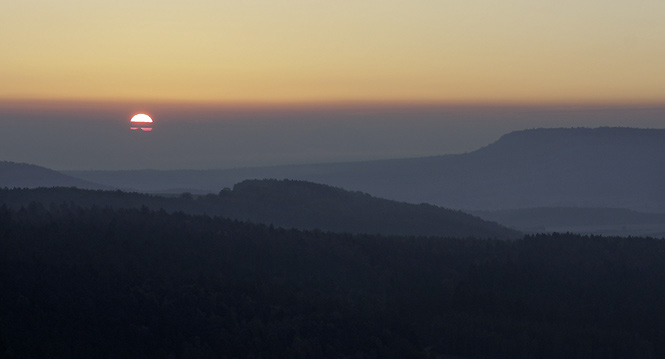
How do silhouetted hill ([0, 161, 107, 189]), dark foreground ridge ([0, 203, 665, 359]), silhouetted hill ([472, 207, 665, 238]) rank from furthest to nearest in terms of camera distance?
silhouetted hill ([472, 207, 665, 238]) → silhouetted hill ([0, 161, 107, 189]) → dark foreground ridge ([0, 203, 665, 359])

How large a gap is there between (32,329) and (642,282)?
44607 mm

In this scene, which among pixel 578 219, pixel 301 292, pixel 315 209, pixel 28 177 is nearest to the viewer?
pixel 301 292

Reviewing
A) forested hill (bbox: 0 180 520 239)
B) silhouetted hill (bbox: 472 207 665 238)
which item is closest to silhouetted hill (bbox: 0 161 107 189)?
forested hill (bbox: 0 180 520 239)

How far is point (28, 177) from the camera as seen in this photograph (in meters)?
163

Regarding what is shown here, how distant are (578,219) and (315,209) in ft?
318

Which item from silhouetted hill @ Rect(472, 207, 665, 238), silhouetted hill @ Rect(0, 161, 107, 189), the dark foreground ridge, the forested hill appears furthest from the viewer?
silhouetted hill @ Rect(472, 207, 665, 238)

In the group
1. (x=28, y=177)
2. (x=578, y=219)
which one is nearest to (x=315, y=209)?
(x=28, y=177)

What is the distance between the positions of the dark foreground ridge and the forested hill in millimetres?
15080

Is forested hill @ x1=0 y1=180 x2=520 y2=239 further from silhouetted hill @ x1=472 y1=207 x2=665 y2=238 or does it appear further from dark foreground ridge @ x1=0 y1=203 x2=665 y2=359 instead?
silhouetted hill @ x1=472 y1=207 x2=665 y2=238

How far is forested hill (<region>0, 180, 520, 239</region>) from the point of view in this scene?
3354 inches

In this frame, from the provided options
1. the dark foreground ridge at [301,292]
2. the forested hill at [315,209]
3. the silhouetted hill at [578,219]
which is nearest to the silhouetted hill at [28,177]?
the forested hill at [315,209]

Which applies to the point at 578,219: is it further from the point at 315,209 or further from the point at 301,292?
the point at 301,292

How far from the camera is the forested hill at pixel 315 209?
3354 inches

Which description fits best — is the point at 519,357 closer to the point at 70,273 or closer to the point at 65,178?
the point at 70,273
